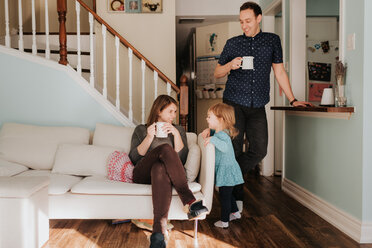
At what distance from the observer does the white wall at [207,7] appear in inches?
194

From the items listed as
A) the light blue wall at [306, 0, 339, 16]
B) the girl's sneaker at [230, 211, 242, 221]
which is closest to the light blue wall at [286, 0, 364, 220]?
the girl's sneaker at [230, 211, 242, 221]

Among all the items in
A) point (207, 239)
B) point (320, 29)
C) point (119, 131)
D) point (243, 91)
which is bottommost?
point (207, 239)

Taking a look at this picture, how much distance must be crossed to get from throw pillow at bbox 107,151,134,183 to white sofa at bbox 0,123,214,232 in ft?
0.22

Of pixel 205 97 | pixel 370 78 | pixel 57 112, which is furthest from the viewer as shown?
pixel 205 97

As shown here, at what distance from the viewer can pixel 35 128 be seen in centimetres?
307

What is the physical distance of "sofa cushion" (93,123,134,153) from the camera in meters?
2.96

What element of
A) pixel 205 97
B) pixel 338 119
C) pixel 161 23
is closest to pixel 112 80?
pixel 161 23

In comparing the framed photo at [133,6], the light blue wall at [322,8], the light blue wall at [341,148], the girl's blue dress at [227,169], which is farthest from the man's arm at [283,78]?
the framed photo at [133,6]

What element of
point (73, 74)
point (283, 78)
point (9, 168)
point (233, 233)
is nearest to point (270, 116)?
point (283, 78)

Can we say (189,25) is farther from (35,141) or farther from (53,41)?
(35,141)

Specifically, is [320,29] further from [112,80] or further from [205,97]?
[112,80]

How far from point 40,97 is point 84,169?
109 centimetres

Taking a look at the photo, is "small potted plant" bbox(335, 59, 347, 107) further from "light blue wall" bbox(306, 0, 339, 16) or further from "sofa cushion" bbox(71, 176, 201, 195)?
"light blue wall" bbox(306, 0, 339, 16)

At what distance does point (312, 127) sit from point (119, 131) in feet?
5.49
